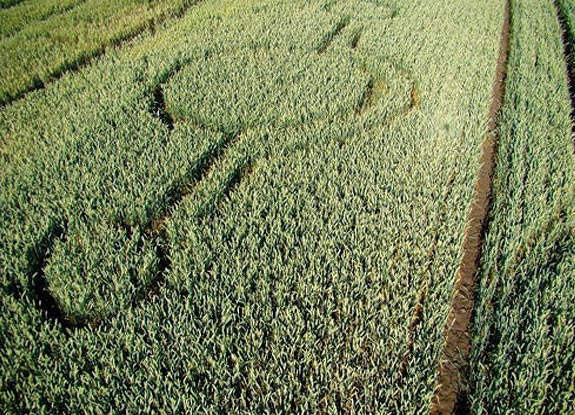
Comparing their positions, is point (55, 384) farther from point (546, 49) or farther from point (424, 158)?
point (546, 49)

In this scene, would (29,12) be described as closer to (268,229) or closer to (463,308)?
(268,229)

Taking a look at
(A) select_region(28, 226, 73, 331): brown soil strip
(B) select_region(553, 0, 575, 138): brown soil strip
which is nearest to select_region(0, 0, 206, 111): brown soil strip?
(A) select_region(28, 226, 73, 331): brown soil strip

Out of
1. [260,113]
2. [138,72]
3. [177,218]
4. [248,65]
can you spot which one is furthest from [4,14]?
[177,218]

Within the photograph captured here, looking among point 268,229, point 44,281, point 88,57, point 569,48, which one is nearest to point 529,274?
point 268,229

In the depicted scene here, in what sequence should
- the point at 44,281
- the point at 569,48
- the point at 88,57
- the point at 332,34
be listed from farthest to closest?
the point at 569,48 → the point at 332,34 → the point at 88,57 → the point at 44,281

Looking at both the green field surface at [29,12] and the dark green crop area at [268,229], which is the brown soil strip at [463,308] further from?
the green field surface at [29,12]

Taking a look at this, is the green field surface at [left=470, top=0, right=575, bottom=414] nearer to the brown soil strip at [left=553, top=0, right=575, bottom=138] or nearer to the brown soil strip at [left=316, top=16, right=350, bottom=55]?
the brown soil strip at [left=553, top=0, right=575, bottom=138]
